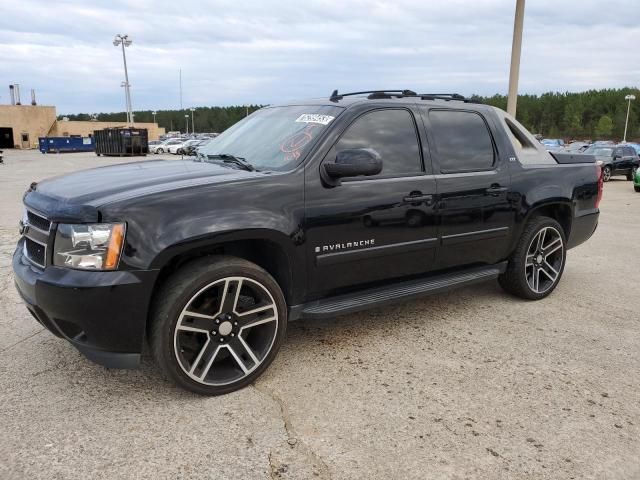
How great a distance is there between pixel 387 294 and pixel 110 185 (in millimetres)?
2012

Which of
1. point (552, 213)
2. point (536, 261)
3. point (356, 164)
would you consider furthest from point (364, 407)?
point (552, 213)

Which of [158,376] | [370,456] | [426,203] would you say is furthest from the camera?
[426,203]

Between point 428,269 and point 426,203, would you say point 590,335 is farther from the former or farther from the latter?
point 426,203

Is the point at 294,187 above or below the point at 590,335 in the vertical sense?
above

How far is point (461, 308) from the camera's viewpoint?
475 centimetres

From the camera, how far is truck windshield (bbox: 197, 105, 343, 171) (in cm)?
354

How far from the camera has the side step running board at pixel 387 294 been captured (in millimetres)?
3469

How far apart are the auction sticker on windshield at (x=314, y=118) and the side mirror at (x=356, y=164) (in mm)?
427

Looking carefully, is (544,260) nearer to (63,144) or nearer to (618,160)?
(618,160)

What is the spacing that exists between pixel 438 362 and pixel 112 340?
6.95ft

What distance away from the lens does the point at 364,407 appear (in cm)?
301

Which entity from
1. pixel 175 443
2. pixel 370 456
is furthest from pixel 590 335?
pixel 175 443

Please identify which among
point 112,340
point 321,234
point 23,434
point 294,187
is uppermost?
point 294,187

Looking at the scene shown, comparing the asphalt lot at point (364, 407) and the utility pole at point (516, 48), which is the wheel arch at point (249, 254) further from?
the utility pole at point (516, 48)
